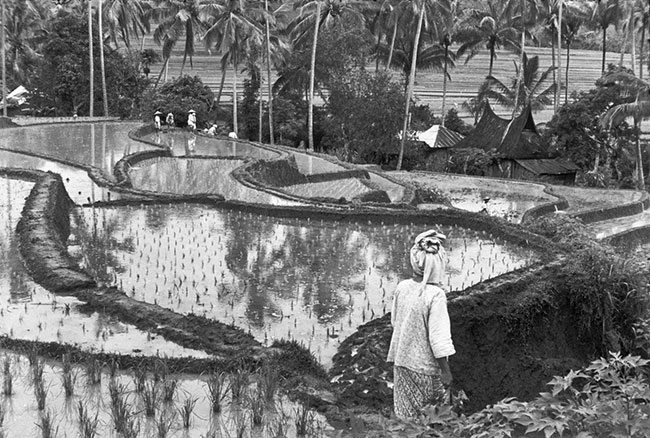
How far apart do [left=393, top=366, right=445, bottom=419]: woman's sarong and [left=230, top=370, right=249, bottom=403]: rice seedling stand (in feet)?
3.02

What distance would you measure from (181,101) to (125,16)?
6.14 metres

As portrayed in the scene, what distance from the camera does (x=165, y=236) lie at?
9.72 m

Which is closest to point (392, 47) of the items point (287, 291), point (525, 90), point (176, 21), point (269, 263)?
point (525, 90)

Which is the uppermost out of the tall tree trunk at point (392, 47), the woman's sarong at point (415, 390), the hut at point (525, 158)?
the tall tree trunk at point (392, 47)

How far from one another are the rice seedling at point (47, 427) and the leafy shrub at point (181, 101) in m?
22.5

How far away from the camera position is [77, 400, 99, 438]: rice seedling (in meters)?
4.27

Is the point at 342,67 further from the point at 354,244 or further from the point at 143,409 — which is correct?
the point at 143,409

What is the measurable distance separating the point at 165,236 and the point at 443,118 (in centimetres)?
2462

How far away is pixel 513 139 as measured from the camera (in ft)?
93.0

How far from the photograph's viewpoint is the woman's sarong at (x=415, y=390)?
446cm

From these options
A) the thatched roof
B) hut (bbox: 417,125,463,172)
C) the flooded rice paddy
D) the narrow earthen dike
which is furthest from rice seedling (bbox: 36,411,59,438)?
hut (bbox: 417,125,463,172)

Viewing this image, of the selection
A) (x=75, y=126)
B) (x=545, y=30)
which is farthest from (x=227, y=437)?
(x=545, y=30)

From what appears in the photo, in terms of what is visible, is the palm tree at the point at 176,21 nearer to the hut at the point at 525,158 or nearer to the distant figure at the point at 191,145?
the distant figure at the point at 191,145

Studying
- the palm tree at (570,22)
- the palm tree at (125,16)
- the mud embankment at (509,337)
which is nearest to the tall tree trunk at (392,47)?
the palm tree at (570,22)
